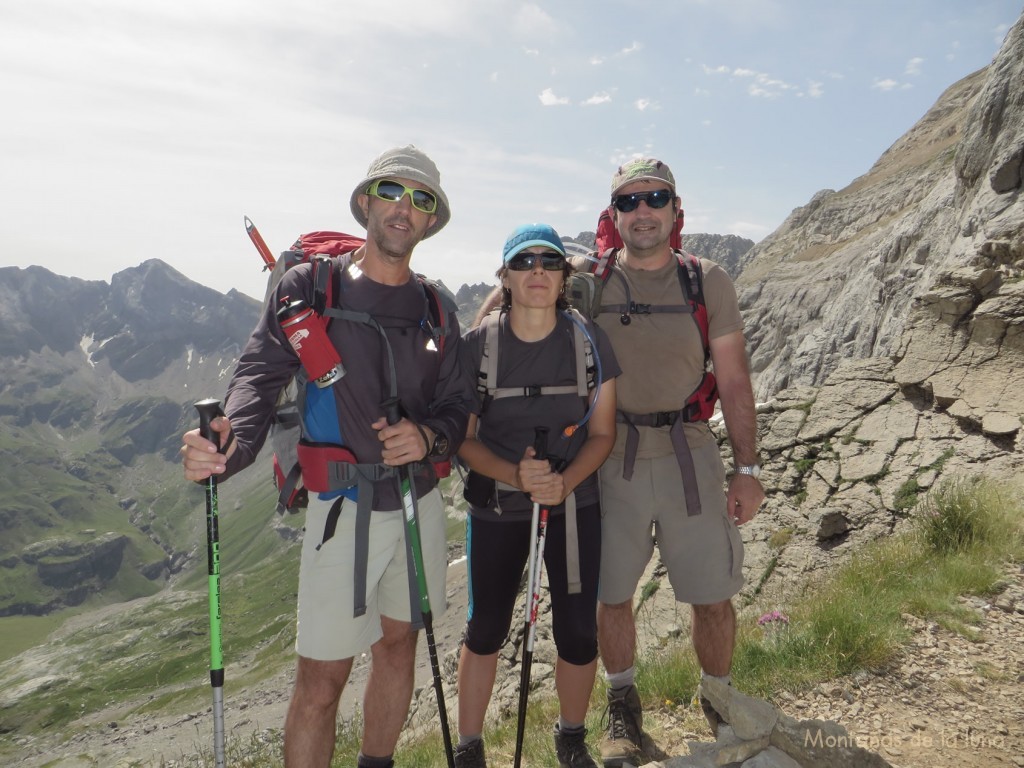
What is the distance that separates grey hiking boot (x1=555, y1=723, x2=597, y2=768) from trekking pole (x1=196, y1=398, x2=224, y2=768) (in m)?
2.56

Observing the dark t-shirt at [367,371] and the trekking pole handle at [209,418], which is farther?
the dark t-shirt at [367,371]

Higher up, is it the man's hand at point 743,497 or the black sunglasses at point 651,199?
the black sunglasses at point 651,199

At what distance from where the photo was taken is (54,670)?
13475 centimetres

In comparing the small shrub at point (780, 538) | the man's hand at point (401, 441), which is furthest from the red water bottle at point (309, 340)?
the small shrub at point (780, 538)

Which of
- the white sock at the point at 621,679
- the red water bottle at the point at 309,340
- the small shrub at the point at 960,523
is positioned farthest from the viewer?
the small shrub at the point at 960,523

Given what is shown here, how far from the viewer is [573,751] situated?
4945mm

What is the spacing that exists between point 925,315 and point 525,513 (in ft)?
39.4

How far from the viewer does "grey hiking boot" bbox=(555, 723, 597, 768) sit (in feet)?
16.1

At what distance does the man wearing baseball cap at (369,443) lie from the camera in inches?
169

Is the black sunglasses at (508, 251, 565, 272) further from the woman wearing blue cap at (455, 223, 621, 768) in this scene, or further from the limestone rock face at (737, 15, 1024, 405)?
the limestone rock face at (737, 15, 1024, 405)

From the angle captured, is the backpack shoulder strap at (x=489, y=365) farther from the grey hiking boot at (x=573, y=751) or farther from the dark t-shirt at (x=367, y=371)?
the grey hiking boot at (x=573, y=751)

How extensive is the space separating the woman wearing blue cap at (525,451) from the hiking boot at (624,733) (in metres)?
0.23

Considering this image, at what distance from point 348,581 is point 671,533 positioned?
2.71 metres

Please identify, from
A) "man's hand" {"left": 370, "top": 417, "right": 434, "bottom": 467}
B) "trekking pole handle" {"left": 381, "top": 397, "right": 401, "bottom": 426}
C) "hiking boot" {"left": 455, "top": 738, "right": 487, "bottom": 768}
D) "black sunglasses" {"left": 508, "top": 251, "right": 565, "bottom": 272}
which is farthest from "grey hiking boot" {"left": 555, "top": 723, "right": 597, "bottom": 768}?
"black sunglasses" {"left": 508, "top": 251, "right": 565, "bottom": 272}
